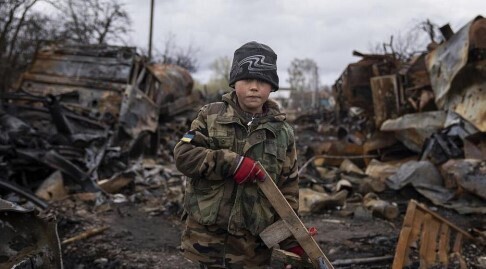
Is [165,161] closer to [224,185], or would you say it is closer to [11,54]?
[11,54]

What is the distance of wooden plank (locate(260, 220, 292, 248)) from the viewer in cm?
175

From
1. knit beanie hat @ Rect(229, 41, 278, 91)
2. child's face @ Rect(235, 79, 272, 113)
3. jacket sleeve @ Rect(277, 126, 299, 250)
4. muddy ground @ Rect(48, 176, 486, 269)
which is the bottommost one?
muddy ground @ Rect(48, 176, 486, 269)

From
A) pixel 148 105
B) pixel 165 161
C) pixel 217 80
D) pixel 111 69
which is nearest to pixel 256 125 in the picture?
pixel 111 69

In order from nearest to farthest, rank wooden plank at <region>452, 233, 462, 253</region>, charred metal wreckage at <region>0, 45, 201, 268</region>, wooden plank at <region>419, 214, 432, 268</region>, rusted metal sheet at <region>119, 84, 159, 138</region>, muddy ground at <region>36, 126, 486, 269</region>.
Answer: wooden plank at <region>419, 214, 432, 268</region>, wooden plank at <region>452, 233, 462, 253</region>, muddy ground at <region>36, 126, 486, 269</region>, charred metal wreckage at <region>0, 45, 201, 268</region>, rusted metal sheet at <region>119, 84, 159, 138</region>

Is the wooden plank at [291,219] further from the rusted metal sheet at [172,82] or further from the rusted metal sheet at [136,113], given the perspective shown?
the rusted metal sheet at [172,82]

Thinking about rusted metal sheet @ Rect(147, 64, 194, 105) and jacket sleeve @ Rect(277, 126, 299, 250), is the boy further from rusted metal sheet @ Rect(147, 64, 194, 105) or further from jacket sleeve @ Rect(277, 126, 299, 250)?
rusted metal sheet @ Rect(147, 64, 194, 105)

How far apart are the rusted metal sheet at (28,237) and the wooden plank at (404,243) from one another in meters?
2.24

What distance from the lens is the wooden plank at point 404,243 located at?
10.5 feet

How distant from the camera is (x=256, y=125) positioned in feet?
6.11

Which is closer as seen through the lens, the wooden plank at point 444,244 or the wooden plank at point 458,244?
the wooden plank at point 444,244

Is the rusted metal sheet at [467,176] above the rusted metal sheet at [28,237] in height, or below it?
below

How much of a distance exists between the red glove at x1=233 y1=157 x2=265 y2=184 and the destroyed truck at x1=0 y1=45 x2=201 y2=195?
3.88 metres

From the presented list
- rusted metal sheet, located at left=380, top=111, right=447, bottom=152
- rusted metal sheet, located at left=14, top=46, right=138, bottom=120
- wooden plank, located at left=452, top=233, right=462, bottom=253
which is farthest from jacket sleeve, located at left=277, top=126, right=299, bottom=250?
rusted metal sheet, located at left=14, top=46, right=138, bottom=120

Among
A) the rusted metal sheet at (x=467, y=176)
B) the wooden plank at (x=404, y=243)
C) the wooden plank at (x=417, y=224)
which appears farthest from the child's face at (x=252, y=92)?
the rusted metal sheet at (x=467, y=176)
